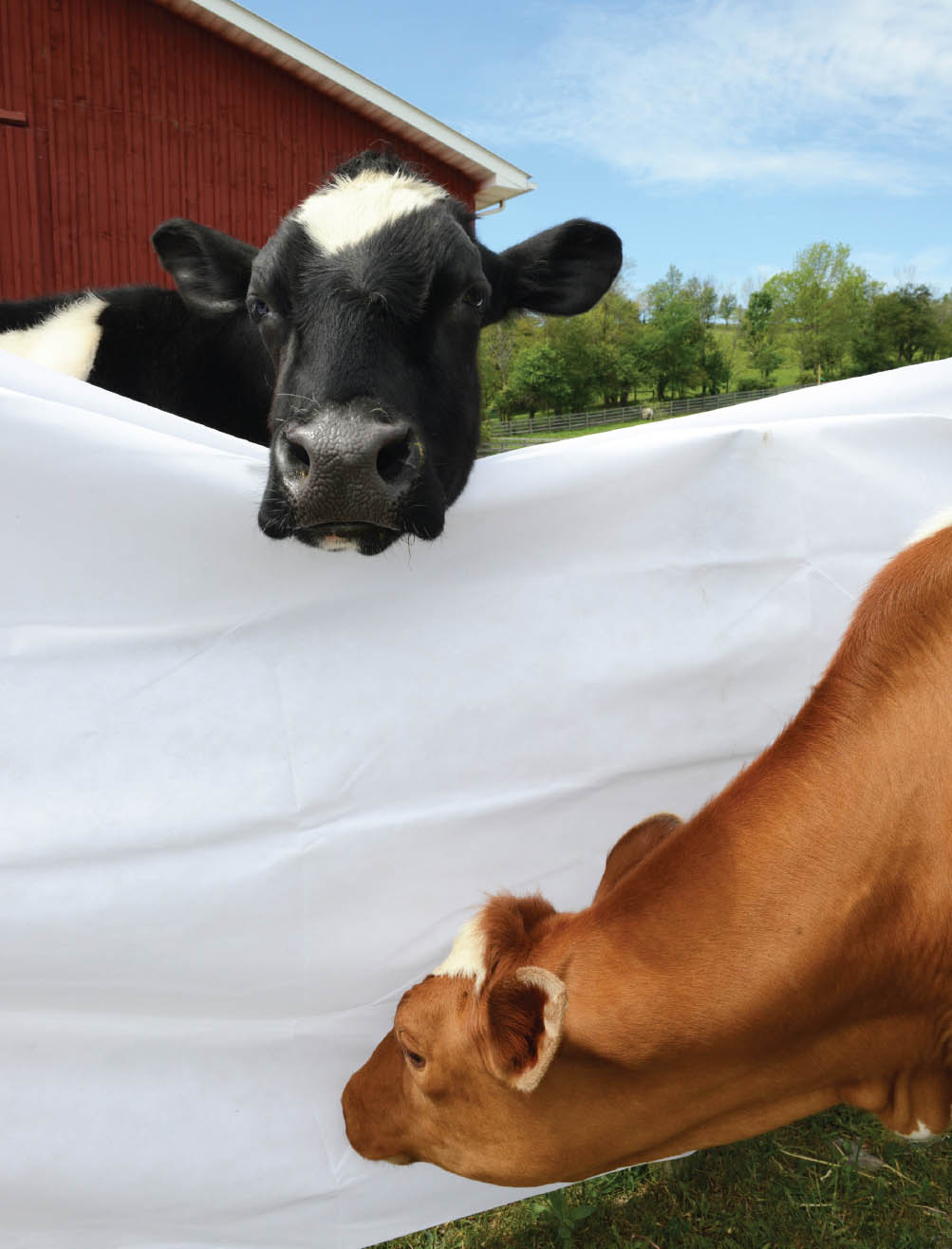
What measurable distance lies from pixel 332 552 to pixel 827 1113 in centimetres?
224

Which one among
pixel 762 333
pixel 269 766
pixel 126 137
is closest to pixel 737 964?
pixel 269 766

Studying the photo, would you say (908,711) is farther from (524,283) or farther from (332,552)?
(524,283)

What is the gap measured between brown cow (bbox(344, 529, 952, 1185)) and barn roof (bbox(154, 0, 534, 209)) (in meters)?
11.1

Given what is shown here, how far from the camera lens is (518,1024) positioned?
1.42 metres

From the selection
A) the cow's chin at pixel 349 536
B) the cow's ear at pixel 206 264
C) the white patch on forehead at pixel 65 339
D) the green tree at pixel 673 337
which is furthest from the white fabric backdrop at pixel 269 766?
the green tree at pixel 673 337

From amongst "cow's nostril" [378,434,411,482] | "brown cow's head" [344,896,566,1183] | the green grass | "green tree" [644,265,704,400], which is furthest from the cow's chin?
"green tree" [644,265,704,400]

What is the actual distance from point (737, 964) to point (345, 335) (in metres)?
1.47

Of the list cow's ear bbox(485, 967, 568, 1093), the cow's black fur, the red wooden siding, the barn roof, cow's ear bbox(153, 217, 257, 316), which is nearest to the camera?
cow's ear bbox(485, 967, 568, 1093)

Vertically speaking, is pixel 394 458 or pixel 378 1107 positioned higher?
pixel 394 458

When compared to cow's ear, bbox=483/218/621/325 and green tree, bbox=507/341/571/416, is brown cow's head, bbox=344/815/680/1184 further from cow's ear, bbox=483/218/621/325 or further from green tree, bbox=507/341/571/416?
green tree, bbox=507/341/571/416

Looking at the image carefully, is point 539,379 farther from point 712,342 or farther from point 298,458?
point 298,458

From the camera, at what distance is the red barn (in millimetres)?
9250

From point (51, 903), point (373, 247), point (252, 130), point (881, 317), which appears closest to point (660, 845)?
point (51, 903)

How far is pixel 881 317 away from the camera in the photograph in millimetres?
63312
